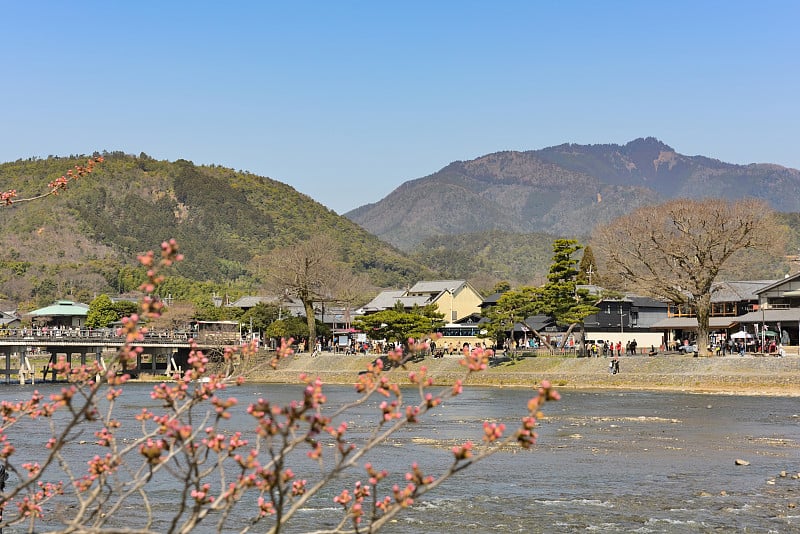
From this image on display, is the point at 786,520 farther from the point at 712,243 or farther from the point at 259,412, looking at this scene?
the point at 712,243

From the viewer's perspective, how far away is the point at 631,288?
53.3 metres

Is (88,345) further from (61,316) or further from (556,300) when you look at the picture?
(556,300)

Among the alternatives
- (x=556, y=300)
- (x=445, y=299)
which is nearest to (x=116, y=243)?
(x=445, y=299)

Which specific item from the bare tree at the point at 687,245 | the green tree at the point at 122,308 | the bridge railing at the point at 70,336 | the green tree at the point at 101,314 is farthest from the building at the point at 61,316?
the bare tree at the point at 687,245

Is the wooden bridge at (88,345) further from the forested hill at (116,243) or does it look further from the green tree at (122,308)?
the forested hill at (116,243)

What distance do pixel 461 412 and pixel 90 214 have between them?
6295 inches

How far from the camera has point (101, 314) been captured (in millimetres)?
91188

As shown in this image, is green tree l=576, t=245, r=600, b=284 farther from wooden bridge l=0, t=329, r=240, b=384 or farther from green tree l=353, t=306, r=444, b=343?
wooden bridge l=0, t=329, r=240, b=384

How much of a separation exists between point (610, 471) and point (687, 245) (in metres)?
30.9

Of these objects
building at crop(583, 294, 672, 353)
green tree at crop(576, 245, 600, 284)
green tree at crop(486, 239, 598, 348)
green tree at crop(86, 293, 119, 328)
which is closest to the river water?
green tree at crop(486, 239, 598, 348)

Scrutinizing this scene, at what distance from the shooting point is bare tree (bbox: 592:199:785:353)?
51.2 metres

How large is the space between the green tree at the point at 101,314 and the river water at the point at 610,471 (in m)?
55.1

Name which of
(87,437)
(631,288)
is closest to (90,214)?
(631,288)

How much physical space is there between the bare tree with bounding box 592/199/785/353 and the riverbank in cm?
314
